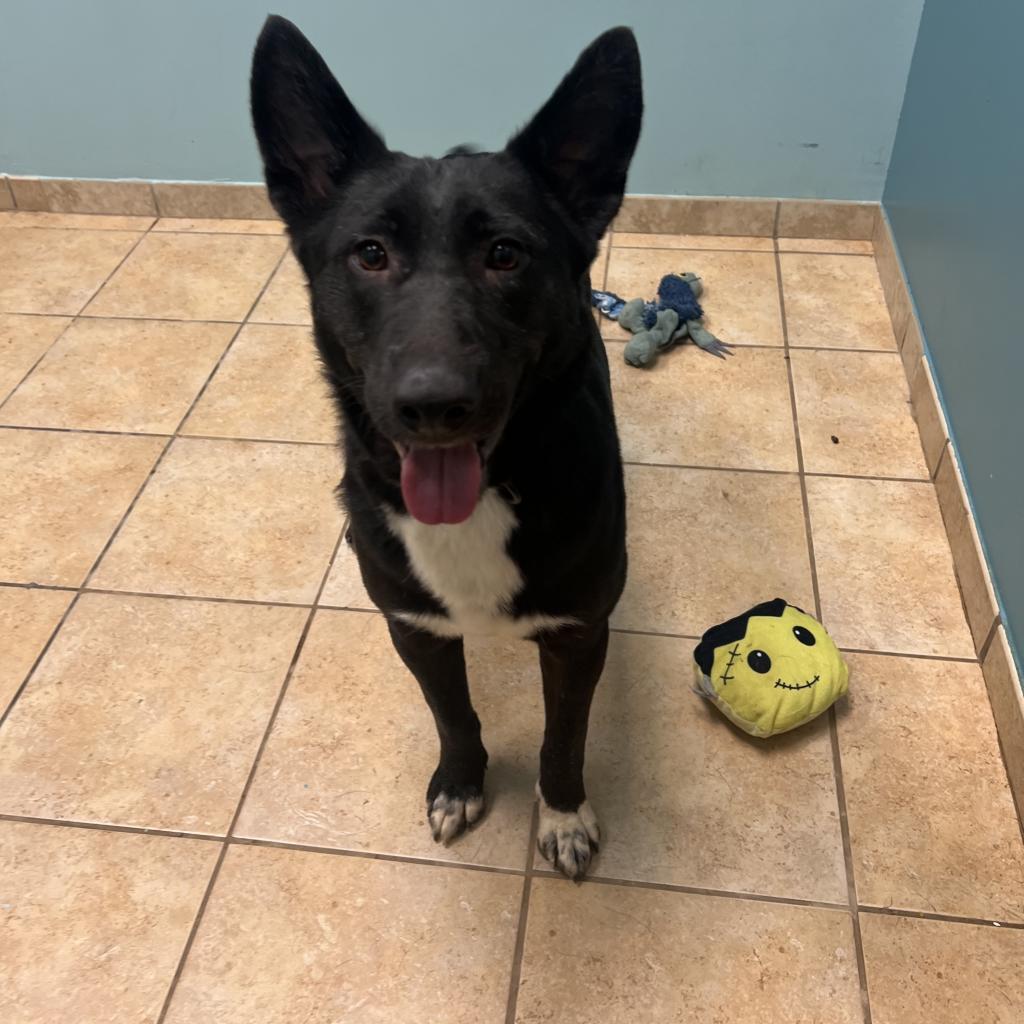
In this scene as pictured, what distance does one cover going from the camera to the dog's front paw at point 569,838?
4.83ft

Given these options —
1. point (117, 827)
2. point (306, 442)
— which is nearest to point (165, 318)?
point (306, 442)

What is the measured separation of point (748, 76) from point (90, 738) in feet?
9.28

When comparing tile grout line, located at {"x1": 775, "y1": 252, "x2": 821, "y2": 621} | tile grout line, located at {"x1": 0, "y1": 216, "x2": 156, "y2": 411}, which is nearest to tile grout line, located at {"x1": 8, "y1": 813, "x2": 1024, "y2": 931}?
tile grout line, located at {"x1": 775, "y1": 252, "x2": 821, "y2": 621}

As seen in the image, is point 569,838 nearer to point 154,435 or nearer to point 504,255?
point 504,255

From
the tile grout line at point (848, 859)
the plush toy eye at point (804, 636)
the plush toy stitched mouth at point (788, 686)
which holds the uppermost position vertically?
the plush toy stitched mouth at point (788, 686)

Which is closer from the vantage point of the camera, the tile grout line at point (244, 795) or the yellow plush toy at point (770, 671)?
the tile grout line at point (244, 795)

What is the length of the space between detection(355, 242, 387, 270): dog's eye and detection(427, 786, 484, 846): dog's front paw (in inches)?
36.5

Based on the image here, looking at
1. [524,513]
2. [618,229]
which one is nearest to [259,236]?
[618,229]

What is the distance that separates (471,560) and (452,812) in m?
0.57

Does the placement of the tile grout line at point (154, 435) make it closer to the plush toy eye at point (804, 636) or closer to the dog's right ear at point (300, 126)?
the dog's right ear at point (300, 126)

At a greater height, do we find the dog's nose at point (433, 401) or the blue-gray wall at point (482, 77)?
the dog's nose at point (433, 401)

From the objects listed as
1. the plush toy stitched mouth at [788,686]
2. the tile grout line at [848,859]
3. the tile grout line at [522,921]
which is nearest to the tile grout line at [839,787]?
the tile grout line at [848,859]

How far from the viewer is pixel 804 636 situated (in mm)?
1695

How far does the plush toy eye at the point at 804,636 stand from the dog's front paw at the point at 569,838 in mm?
543
